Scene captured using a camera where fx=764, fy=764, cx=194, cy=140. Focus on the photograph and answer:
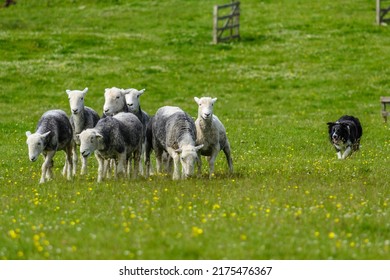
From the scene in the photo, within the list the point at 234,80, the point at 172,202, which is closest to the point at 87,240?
the point at 172,202

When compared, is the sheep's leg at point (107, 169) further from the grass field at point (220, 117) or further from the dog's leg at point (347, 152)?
the dog's leg at point (347, 152)

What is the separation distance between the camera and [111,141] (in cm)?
1691

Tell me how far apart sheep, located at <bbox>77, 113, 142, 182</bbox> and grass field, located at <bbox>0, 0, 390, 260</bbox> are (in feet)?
2.25

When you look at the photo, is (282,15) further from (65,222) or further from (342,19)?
(65,222)

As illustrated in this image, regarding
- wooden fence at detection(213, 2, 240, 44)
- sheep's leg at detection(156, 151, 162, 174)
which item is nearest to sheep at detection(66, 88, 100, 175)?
sheep's leg at detection(156, 151, 162, 174)

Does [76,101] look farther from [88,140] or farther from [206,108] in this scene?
[206,108]

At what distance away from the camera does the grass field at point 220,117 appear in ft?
34.1

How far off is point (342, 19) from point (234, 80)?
43.8 feet

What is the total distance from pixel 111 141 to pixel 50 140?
1490 mm

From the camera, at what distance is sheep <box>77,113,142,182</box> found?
16344 mm

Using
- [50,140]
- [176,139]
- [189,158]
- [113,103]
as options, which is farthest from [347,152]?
[50,140]

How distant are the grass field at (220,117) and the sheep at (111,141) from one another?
69 centimetres

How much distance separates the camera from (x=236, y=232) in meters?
10.5

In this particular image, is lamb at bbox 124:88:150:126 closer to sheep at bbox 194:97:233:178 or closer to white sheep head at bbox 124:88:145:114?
white sheep head at bbox 124:88:145:114
